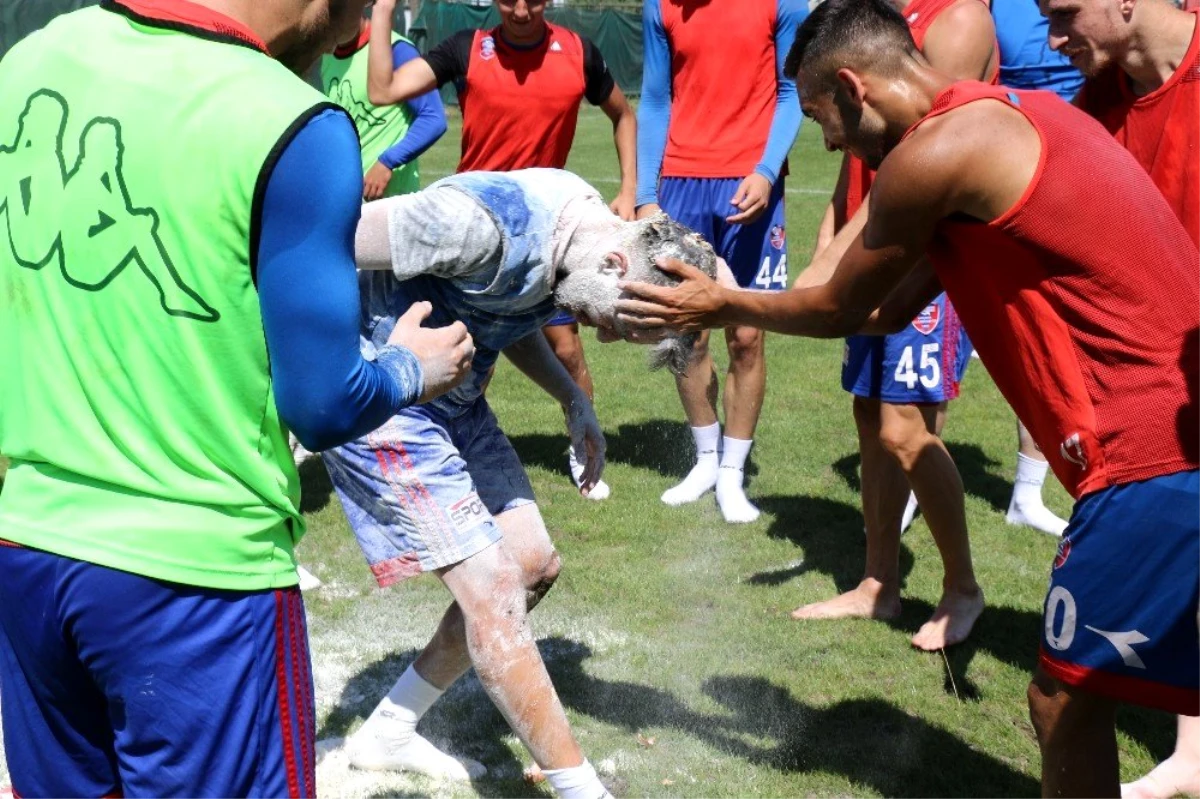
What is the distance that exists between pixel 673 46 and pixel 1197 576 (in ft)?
13.8

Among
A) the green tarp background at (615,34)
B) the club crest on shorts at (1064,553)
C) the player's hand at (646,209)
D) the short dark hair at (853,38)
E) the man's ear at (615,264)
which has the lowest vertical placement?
the green tarp background at (615,34)

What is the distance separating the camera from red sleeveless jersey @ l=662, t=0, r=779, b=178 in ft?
19.7

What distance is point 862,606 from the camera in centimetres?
482

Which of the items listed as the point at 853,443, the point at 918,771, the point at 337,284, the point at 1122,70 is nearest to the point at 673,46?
the point at 853,443

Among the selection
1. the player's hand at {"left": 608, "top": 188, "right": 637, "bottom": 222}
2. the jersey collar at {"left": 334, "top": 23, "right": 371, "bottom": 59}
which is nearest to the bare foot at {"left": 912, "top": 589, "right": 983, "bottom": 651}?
the player's hand at {"left": 608, "top": 188, "right": 637, "bottom": 222}

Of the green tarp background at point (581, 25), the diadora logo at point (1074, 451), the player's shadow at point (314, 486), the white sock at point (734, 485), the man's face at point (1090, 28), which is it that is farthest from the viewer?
the green tarp background at point (581, 25)

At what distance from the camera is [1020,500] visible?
5.73 metres

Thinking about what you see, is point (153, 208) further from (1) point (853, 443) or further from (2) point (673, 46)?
(1) point (853, 443)

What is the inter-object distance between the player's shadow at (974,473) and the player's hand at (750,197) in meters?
1.46

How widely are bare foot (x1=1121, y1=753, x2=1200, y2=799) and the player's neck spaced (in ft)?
6.05

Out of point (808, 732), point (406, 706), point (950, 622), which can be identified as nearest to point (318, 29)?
point (406, 706)

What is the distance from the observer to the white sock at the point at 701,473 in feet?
20.2

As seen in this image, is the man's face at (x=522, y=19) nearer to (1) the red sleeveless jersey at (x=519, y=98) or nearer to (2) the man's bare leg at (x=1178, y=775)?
(1) the red sleeveless jersey at (x=519, y=98)

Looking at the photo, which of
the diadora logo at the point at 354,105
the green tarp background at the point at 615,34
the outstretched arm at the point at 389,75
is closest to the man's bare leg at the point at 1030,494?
the outstretched arm at the point at 389,75
